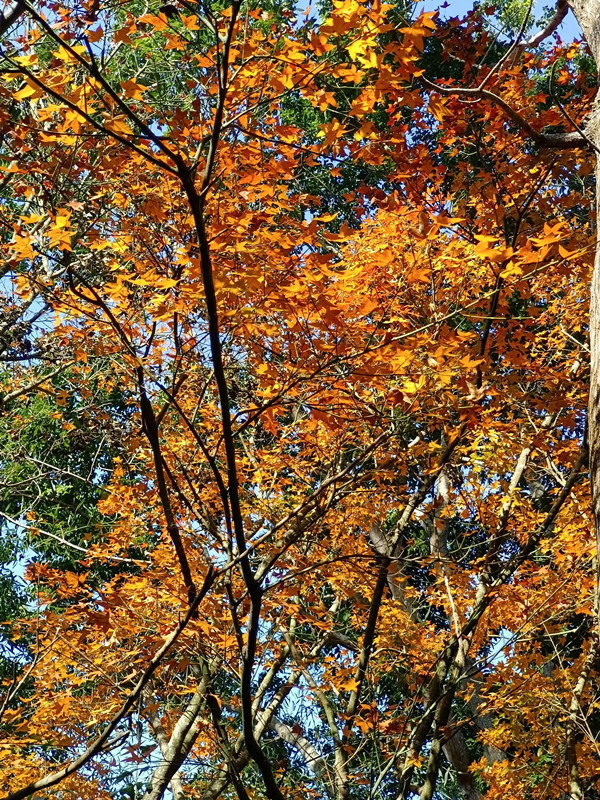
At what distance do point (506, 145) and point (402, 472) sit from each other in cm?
258

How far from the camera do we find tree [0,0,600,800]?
3125 millimetres

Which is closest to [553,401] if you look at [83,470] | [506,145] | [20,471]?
[506,145]

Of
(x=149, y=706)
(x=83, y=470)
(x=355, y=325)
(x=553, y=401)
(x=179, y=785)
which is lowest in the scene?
(x=179, y=785)

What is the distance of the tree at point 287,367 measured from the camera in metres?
3.12

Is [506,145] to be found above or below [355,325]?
above

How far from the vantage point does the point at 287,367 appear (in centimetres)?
341

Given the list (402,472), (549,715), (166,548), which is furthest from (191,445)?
(549,715)

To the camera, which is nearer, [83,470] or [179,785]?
[179,785]

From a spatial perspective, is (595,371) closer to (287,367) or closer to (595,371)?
(595,371)

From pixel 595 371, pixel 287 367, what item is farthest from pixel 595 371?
pixel 287 367

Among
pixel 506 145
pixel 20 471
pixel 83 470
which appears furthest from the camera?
pixel 83 470

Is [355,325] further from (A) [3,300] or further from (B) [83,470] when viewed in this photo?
(B) [83,470]

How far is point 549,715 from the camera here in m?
7.55

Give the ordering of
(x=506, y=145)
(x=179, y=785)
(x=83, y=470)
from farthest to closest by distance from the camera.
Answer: (x=83, y=470)
(x=179, y=785)
(x=506, y=145)
